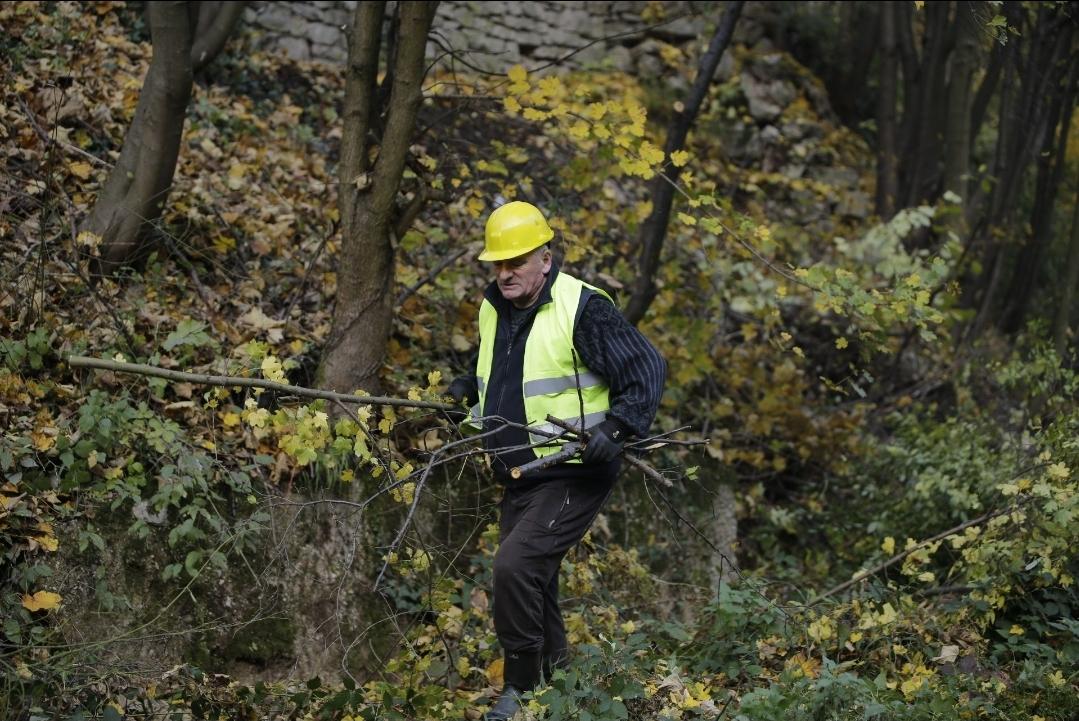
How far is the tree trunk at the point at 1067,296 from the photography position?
9.31 metres

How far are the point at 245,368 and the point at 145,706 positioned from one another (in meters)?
1.83

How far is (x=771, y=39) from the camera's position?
14070 mm

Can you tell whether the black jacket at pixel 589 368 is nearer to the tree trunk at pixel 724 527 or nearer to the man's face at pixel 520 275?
the man's face at pixel 520 275

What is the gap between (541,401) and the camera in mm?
4621

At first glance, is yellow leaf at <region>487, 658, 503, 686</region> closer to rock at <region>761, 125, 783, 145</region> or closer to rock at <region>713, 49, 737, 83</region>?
rock at <region>761, 125, 783, 145</region>

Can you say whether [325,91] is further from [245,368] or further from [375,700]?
[375,700]

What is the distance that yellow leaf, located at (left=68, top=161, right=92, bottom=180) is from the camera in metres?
6.92

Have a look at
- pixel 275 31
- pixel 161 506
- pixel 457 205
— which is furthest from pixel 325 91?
pixel 161 506

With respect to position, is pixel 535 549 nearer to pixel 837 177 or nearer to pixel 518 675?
pixel 518 675

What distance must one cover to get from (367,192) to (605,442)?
2.47 meters

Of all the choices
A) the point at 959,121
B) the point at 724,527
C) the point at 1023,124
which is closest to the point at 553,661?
the point at 724,527

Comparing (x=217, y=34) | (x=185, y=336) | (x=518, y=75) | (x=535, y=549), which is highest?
(x=518, y=75)

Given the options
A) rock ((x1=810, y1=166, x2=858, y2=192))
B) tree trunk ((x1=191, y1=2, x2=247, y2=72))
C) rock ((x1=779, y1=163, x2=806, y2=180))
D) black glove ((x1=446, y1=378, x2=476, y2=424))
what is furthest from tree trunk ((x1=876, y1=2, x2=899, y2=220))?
black glove ((x1=446, y1=378, x2=476, y2=424))

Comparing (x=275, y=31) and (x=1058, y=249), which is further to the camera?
(x=1058, y=249)
